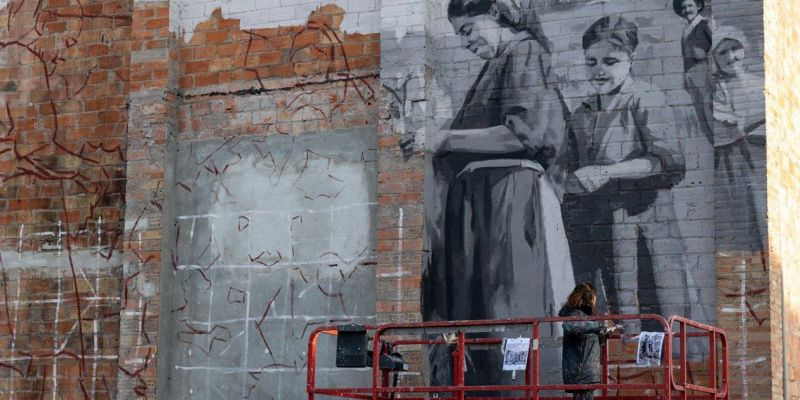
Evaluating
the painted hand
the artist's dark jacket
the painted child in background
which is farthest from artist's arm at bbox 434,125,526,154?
the artist's dark jacket

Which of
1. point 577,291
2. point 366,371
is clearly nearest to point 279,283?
point 366,371

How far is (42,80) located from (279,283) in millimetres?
3900

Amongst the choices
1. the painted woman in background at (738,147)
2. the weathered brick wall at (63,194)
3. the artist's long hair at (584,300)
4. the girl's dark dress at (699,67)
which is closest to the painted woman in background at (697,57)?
the girl's dark dress at (699,67)

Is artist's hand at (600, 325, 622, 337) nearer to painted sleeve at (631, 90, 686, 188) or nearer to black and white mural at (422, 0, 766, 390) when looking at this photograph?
black and white mural at (422, 0, 766, 390)

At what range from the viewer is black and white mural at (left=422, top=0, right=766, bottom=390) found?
11648 mm

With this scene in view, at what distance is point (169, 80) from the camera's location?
14055mm

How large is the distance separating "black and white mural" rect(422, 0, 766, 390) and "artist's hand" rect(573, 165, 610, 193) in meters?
0.02

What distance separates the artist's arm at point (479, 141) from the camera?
12.5 meters

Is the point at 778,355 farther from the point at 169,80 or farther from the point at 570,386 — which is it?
the point at 169,80

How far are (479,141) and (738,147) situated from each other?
7.98 ft

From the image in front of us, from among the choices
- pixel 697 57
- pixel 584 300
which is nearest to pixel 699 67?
pixel 697 57

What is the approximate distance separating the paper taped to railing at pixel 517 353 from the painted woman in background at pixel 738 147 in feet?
8.58

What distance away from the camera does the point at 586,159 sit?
1222cm

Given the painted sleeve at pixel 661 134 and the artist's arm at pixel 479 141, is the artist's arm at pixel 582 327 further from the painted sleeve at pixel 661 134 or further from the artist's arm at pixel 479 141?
the artist's arm at pixel 479 141
